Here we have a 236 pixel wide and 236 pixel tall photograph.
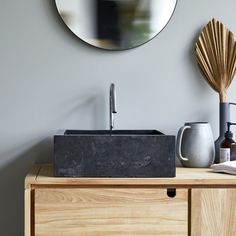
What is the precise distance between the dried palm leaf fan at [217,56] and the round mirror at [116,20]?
18 cm

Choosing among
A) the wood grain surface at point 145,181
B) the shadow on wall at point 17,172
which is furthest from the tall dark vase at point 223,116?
the shadow on wall at point 17,172

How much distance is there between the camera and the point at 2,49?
1.85 meters

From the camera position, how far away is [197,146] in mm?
1735

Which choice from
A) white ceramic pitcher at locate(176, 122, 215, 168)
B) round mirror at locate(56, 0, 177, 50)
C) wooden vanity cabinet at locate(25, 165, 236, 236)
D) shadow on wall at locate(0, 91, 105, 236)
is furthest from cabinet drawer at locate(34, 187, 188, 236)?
round mirror at locate(56, 0, 177, 50)

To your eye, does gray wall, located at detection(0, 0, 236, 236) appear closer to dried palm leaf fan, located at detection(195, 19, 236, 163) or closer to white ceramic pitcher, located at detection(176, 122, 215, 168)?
dried palm leaf fan, located at detection(195, 19, 236, 163)

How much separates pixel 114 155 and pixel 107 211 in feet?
0.59

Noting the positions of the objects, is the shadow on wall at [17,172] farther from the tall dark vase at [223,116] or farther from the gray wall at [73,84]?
the tall dark vase at [223,116]

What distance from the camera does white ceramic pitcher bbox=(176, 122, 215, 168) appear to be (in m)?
1.73

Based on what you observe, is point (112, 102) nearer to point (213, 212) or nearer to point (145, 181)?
point (145, 181)

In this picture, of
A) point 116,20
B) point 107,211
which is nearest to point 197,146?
point 107,211

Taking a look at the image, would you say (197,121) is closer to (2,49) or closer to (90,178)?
(90,178)

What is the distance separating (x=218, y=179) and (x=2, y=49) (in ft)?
3.21

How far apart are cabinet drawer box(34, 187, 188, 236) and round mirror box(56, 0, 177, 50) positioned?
0.66 meters

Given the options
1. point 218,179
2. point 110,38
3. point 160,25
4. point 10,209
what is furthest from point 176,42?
point 10,209
